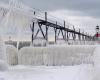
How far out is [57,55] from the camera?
22.7 meters

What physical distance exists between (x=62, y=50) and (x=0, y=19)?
5.73 meters

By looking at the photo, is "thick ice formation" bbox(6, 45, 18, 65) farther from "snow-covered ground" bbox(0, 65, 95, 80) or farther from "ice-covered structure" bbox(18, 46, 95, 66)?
"snow-covered ground" bbox(0, 65, 95, 80)

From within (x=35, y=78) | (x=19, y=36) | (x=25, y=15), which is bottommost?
(x=35, y=78)

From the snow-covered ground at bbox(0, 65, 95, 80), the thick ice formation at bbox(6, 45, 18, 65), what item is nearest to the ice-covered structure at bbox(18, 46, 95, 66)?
the thick ice formation at bbox(6, 45, 18, 65)

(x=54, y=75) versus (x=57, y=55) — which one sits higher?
(x=57, y=55)

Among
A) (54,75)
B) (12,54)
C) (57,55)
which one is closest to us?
(54,75)

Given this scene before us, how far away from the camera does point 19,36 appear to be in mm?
23281

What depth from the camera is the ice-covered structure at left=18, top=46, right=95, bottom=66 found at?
22.1 meters

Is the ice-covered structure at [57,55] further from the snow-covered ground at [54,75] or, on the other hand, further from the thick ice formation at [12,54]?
the snow-covered ground at [54,75]

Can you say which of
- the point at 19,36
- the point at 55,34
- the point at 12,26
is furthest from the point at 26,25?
the point at 55,34

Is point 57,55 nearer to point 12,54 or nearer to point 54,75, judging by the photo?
point 12,54

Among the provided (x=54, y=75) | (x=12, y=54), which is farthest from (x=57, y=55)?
(x=54, y=75)

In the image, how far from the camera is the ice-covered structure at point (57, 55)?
72.4ft

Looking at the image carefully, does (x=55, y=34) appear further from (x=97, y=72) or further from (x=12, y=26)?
(x=97, y=72)
